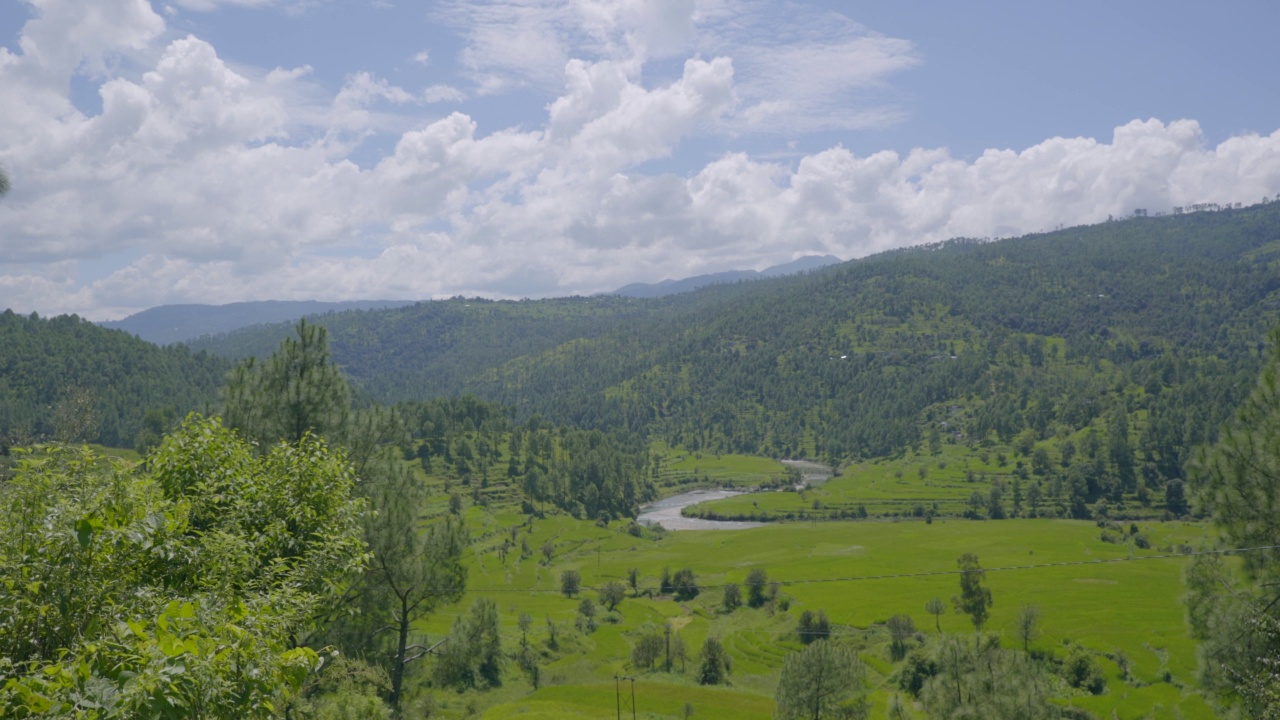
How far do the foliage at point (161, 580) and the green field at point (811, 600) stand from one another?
3504 centimetres

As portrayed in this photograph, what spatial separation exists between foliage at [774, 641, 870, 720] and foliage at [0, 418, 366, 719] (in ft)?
153

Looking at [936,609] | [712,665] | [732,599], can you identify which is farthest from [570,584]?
[936,609]

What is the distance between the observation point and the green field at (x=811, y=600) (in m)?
61.4

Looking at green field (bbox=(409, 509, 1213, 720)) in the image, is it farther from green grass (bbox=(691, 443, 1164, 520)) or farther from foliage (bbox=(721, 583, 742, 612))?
green grass (bbox=(691, 443, 1164, 520))

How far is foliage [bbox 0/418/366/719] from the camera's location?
6.17 meters

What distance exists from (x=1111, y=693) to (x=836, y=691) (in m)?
25.7

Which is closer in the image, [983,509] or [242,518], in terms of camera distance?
[242,518]

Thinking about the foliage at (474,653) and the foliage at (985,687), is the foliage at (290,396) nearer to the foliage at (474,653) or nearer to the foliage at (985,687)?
the foliage at (985,687)

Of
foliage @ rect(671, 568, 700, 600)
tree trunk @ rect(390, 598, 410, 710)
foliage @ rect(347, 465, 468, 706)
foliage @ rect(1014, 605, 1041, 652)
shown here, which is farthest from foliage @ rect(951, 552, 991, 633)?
tree trunk @ rect(390, 598, 410, 710)

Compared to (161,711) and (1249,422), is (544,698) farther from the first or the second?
(161,711)

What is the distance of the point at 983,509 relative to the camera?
161375 millimetres

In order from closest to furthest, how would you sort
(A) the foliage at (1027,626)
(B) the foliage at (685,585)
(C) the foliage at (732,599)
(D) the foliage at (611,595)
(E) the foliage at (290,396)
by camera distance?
1. (E) the foliage at (290,396)
2. (A) the foliage at (1027,626)
3. (C) the foliage at (732,599)
4. (D) the foliage at (611,595)
5. (B) the foliage at (685,585)

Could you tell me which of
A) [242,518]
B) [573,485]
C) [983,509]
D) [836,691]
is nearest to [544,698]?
[836,691]

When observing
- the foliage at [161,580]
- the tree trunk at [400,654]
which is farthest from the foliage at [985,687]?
the foliage at [161,580]
